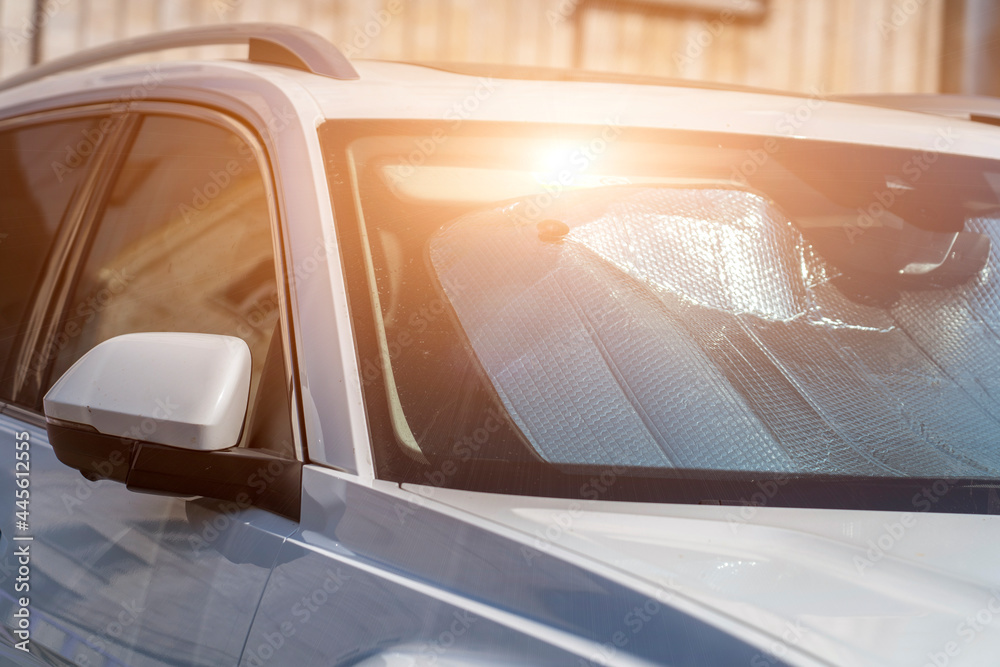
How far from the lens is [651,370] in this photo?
134 centimetres

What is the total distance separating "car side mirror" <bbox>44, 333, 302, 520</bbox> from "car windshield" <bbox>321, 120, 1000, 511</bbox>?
172 millimetres

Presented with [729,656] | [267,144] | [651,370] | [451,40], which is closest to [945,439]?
[651,370]

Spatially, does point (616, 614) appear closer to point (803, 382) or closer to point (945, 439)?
point (803, 382)

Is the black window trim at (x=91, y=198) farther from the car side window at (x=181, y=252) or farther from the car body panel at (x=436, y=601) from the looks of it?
the car body panel at (x=436, y=601)

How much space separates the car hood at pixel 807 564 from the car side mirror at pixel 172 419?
0.26 metres

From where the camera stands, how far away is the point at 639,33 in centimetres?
639

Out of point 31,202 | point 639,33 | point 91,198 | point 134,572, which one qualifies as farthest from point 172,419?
point 639,33

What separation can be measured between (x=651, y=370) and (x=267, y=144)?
2.31ft

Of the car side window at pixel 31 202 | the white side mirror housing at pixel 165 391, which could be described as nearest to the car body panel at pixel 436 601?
the white side mirror housing at pixel 165 391

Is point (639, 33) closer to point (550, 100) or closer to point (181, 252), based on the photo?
point (550, 100)

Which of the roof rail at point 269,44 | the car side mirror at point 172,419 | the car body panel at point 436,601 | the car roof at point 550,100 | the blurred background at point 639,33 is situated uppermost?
the blurred background at point 639,33

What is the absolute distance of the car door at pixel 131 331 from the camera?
1.21 meters

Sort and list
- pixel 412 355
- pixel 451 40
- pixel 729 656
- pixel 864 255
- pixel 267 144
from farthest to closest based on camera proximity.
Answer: pixel 451 40, pixel 864 255, pixel 267 144, pixel 412 355, pixel 729 656

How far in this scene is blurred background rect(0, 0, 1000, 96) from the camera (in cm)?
580
